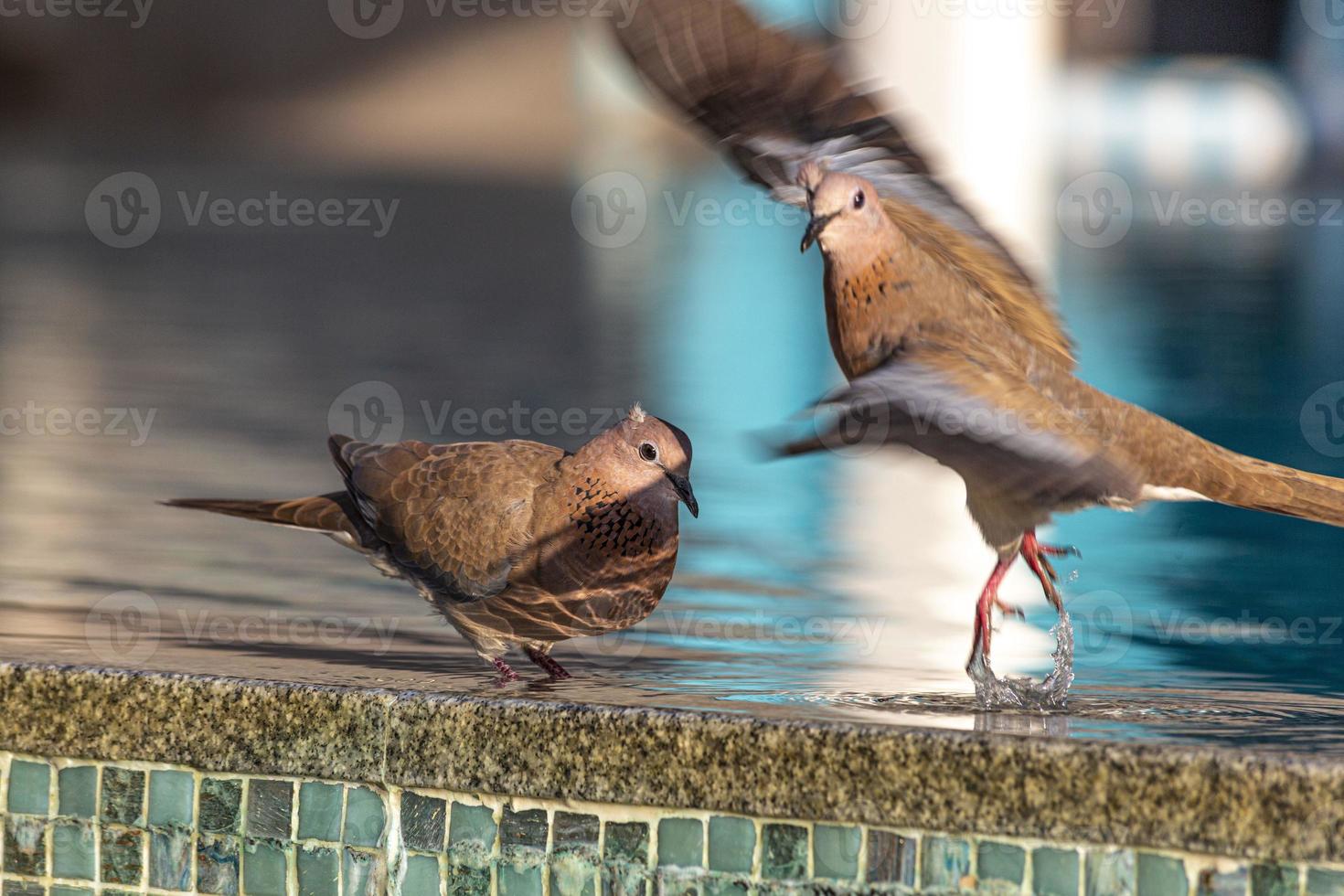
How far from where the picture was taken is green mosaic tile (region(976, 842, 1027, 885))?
2879 mm

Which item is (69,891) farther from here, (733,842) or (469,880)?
(733,842)

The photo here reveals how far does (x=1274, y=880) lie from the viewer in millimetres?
2807

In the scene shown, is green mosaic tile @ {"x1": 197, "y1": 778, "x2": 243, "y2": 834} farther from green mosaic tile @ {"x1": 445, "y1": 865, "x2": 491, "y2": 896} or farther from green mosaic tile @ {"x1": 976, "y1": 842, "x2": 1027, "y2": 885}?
green mosaic tile @ {"x1": 976, "y1": 842, "x2": 1027, "y2": 885}

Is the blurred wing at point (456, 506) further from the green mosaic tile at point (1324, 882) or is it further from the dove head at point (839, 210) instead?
the green mosaic tile at point (1324, 882)

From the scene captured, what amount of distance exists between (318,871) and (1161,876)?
1.30 metres

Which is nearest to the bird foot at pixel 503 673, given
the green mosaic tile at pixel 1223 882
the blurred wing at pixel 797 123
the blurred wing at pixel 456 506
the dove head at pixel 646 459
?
the blurred wing at pixel 456 506

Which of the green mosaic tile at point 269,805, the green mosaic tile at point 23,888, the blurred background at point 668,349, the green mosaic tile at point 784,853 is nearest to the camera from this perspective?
the green mosaic tile at point 784,853

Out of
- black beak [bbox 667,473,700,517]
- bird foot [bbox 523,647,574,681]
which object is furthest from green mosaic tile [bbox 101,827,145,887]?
black beak [bbox 667,473,700,517]

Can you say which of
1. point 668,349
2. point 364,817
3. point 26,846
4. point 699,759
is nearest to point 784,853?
point 699,759

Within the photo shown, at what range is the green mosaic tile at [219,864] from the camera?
3.20 metres

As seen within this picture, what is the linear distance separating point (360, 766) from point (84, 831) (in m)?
0.49

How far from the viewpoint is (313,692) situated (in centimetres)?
319

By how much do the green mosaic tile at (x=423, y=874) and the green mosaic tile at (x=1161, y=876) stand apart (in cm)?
108

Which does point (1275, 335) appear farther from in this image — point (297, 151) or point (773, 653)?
point (297, 151)
